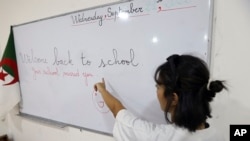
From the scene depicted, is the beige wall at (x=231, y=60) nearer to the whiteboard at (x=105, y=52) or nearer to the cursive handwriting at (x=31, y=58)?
the whiteboard at (x=105, y=52)

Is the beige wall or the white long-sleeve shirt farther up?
the beige wall

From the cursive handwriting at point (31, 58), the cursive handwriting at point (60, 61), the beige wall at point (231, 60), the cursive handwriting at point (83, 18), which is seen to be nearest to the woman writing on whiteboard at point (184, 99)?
the beige wall at point (231, 60)

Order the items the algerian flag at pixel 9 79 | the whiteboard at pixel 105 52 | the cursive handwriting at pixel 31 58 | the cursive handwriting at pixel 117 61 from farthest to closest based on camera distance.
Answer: the algerian flag at pixel 9 79, the cursive handwriting at pixel 31 58, the cursive handwriting at pixel 117 61, the whiteboard at pixel 105 52

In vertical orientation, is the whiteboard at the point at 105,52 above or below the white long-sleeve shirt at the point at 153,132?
above

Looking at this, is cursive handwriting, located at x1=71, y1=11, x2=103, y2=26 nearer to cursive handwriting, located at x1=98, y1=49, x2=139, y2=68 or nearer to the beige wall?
cursive handwriting, located at x1=98, y1=49, x2=139, y2=68

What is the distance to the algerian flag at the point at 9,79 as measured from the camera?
6.03 ft

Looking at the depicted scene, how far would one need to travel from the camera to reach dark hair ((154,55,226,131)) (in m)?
0.69

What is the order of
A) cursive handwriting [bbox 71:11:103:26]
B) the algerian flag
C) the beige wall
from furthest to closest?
the algerian flag < cursive handwriting [bbox 71:11:103:26] < the beige wall

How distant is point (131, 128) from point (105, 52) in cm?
55

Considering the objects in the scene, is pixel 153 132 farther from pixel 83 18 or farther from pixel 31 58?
pixel 31 58

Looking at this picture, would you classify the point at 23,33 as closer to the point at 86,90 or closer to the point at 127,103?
the point at 86,90

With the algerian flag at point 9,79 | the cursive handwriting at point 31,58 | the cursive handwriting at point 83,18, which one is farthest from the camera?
the algerian flag at point 9,79

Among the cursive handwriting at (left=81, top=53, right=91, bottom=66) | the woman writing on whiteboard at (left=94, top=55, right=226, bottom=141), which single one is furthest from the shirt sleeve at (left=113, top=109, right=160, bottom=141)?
the cursive handwriting at (left=81, top=53, right=91, bottom=66)

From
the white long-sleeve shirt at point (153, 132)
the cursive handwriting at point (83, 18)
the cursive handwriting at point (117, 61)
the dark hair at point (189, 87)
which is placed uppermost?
the cursive handwriting at point (83, 18)
